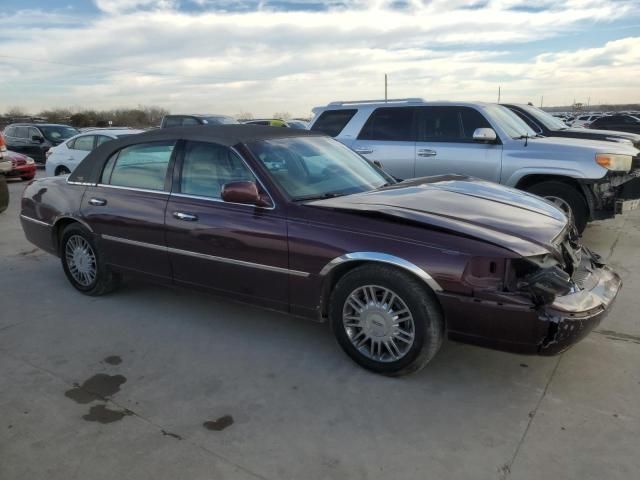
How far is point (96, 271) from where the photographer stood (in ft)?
16.2

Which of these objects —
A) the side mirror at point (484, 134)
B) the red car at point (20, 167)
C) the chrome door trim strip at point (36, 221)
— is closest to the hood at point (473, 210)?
the side mirror at point (484, 134)

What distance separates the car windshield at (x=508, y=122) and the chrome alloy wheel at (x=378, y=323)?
4628mm

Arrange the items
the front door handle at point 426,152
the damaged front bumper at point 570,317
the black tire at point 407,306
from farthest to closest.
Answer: the front door handle at point 426,152
the black tire at point 407,306
the damaged front bumper at point 570,317

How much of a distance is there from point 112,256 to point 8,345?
1.08 m

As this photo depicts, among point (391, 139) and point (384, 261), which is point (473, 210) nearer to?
point (384, 261)

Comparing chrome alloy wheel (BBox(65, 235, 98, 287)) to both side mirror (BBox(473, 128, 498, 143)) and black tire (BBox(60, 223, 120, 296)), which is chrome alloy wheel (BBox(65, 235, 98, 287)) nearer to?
black tire (BBox(60, 223, 120, 296))

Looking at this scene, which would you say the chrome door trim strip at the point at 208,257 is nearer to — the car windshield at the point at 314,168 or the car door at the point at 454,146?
the car windshield at the point at 314,168

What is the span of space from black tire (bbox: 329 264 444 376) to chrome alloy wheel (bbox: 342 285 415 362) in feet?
0.08

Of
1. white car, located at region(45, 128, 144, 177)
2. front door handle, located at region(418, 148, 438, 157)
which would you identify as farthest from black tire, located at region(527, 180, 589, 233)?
white car, located at region(45, 128, 144, 177)

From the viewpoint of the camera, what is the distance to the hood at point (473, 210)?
3.21m

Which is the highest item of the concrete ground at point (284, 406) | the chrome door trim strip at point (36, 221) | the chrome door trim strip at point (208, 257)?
the chrome door trim strip at point (36, 221)

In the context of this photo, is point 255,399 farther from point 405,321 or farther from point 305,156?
point 305,156

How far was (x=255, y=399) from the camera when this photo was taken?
3.25 metres

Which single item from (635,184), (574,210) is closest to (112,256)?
(574,210)
